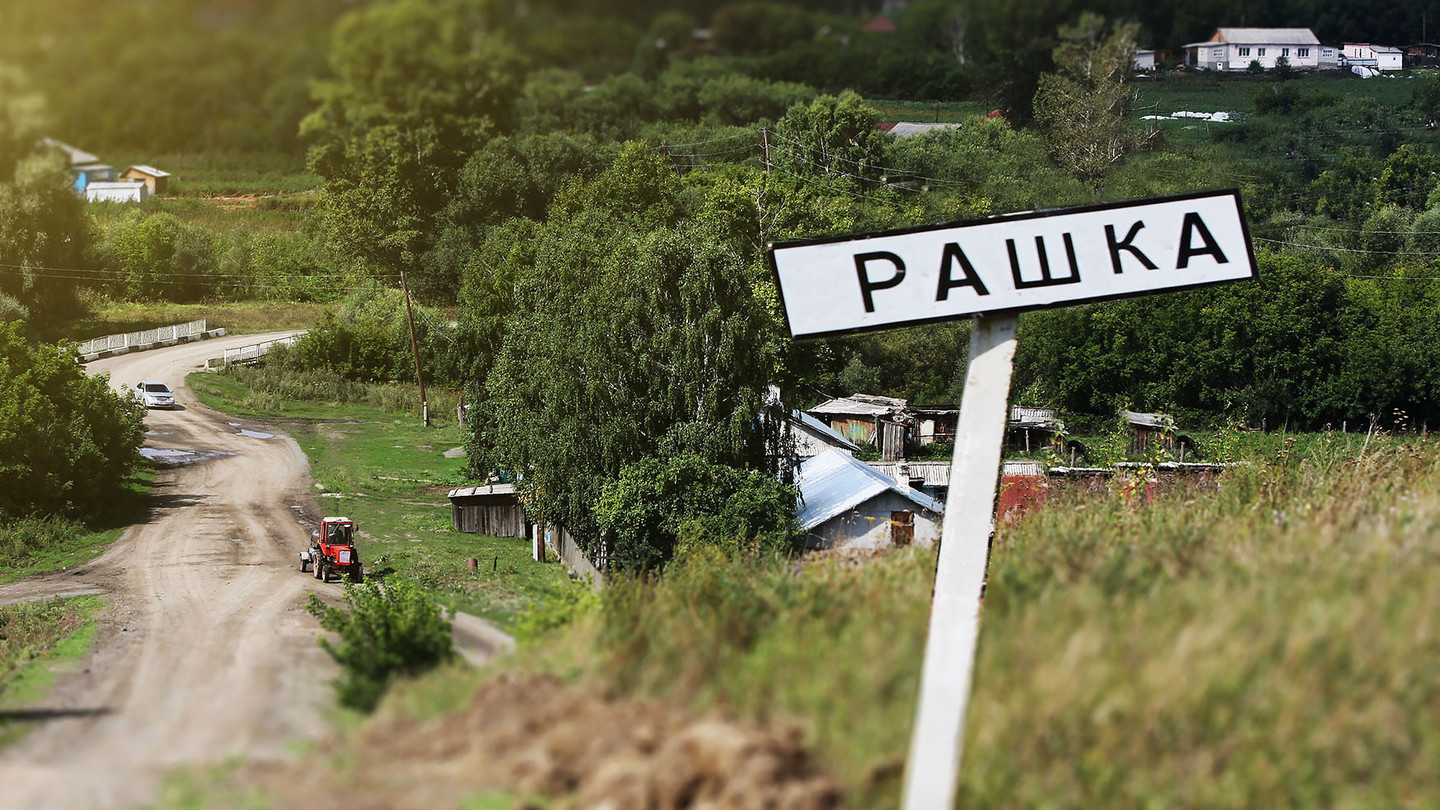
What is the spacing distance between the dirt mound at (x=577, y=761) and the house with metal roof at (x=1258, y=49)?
52.2m

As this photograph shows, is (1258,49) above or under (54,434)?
above

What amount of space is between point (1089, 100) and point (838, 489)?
25897 mm

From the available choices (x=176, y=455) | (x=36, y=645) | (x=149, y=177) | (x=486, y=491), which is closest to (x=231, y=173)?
(x=149, y=177)

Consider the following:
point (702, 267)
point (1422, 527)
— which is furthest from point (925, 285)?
point (702, 267)

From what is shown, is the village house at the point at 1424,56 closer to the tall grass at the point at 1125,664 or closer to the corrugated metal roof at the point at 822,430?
the corrugated metal roof at the point at 822,430

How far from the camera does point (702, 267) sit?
87.0 feet

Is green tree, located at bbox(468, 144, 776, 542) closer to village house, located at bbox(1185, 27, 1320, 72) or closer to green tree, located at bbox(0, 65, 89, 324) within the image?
green tree, located at bbox(0, 65, 89, 324)

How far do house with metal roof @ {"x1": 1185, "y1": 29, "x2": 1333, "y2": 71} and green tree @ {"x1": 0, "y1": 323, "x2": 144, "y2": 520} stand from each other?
45625 millimetres

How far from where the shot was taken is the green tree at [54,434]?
91.0ft

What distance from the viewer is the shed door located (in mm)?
18059

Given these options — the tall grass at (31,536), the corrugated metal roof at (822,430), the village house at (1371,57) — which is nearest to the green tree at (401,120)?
the tall grass at (31,536)

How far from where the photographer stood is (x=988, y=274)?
801 cm

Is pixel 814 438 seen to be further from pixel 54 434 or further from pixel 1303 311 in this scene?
pixel 1303 311

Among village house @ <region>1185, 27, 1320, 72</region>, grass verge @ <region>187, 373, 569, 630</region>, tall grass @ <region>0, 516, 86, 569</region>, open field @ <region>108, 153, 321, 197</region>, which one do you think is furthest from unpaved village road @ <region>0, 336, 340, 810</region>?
village house @ <region>1185, 27, 1320, 72</region>
